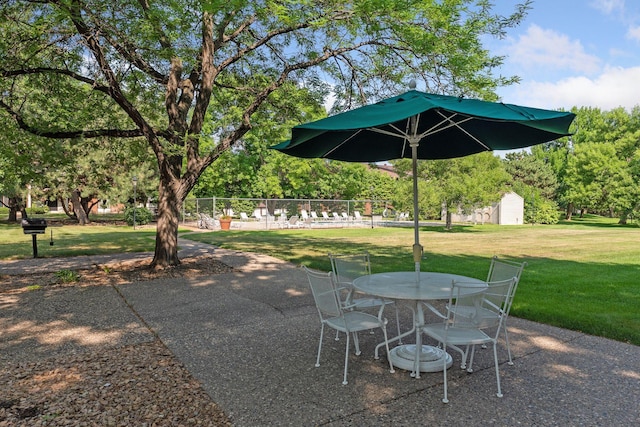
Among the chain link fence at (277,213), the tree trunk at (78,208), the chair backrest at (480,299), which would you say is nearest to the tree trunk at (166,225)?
the chair backrest at (480,299)

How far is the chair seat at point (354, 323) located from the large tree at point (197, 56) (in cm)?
482

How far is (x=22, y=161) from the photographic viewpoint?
8719 millimetres

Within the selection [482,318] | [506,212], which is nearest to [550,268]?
[482,318]

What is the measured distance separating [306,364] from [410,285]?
1260 mm

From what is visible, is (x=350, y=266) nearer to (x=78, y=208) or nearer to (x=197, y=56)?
(x=197, y=56)

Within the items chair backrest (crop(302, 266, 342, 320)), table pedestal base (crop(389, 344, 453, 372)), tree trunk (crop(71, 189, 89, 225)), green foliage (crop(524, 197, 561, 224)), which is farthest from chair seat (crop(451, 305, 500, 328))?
green foliage (crop(524, 197, 561, 224))

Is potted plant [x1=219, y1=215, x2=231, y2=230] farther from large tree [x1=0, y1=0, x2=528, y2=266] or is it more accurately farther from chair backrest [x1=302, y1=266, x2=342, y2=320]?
→ chair backrest [x1=302, y1=266, x2=342, y2=320]

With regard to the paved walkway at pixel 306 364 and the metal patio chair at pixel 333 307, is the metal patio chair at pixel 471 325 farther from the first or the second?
the metal patio chair at pixel 333 307

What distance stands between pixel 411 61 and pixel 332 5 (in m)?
2.03

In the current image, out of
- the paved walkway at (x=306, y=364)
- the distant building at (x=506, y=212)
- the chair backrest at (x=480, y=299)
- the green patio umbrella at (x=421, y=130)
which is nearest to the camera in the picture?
the paved walkway at (x=306, y=364)

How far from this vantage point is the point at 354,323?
12.3ft

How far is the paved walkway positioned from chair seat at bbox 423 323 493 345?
414mm

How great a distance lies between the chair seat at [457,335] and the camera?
3260 mm

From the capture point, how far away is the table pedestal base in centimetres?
373
